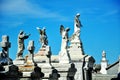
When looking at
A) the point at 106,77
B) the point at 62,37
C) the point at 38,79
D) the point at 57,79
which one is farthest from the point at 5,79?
the point at 106,77

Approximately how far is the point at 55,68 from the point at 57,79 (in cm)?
142

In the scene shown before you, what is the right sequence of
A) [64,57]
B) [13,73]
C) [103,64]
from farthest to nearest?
1. [103,64]
2. [64,57]
3. [13,73]

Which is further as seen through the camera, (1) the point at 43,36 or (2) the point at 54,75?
(1) the point at 43,36

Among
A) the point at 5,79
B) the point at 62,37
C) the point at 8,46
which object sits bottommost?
the point at 5,79

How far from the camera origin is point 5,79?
44.3ft

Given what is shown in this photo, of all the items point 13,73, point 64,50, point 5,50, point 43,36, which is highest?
point 43,36

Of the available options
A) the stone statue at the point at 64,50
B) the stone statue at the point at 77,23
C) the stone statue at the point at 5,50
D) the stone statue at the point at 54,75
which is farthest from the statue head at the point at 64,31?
the stone statue at the point at 5,50

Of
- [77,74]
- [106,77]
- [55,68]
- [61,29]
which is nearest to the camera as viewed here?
[55,68]

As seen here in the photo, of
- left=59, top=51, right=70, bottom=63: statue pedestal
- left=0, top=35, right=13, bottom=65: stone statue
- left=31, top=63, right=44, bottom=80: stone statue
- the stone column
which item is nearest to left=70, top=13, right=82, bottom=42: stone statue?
left=59, top=51, right=70, bottom=63: statue pedestal

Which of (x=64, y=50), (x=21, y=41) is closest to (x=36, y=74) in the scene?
(x=21, y=41)

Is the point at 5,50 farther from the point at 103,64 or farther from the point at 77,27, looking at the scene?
the point at 103,64

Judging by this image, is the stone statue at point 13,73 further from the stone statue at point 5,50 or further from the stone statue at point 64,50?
the stone statue at point 64,50

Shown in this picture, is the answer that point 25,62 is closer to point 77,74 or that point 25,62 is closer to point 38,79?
point 38,79

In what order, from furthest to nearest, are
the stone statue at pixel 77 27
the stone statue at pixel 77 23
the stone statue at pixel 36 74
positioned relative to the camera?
the stone statue at pixel 77 23
the stone statue at pixel 77 27
the stone statue at pixel 36 74
